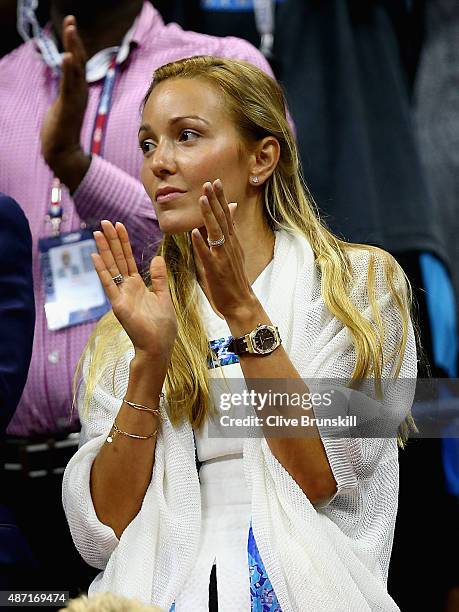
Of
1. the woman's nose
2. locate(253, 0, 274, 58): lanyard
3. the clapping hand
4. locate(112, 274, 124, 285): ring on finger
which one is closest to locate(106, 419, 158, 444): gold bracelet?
locate(112, 274, 124, 285): ring on finger

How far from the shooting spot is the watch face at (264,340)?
2107 millimetres

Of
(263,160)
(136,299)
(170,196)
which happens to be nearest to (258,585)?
(136,299)

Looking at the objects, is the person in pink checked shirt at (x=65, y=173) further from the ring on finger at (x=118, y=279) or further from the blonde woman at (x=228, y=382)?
the ring on finger at (x=118, y=279)

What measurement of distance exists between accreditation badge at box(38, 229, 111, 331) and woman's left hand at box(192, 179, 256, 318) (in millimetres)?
727

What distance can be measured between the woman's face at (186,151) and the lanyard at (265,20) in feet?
3.17

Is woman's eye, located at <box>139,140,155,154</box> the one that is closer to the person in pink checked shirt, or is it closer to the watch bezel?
the person in pink checked shirt

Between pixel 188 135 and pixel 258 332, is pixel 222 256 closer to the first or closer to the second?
pixel 258 332

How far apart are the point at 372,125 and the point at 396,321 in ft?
4.16

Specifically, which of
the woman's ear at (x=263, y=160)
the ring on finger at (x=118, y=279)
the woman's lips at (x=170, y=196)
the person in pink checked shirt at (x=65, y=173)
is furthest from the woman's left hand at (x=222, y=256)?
the person in pink checked shirt at (x=65, y=173)

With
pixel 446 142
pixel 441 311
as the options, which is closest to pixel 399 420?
pixel 441 311

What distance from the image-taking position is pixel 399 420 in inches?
90.5

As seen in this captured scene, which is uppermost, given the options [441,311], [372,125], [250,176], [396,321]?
[250,176]

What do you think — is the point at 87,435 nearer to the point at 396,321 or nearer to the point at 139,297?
the point at 139,297

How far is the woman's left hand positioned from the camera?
2.05m
